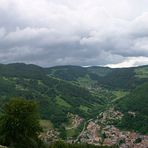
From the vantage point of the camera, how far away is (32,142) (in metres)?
93.1

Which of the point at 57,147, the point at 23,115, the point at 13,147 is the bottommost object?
the point at 57,147

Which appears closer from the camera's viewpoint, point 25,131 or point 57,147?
point 25,131

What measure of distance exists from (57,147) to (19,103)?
256 feet

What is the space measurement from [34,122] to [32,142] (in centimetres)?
547

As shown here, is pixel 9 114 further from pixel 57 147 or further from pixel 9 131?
pixel 57 147

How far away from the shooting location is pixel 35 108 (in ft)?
302

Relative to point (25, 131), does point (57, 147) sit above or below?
below

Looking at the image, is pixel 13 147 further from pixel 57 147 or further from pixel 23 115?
pixel 57 147

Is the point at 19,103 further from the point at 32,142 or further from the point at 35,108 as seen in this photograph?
the point at 32,142

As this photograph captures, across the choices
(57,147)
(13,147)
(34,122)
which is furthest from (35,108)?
(57,147)

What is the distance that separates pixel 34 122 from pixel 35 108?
3401mm

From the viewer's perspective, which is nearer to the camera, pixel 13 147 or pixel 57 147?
pixel 13 147

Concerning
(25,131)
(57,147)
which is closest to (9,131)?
(25,131)

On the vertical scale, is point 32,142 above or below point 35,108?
below
